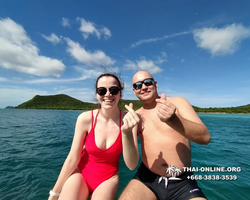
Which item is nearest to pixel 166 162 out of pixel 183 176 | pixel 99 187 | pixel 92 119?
pixel 183 176

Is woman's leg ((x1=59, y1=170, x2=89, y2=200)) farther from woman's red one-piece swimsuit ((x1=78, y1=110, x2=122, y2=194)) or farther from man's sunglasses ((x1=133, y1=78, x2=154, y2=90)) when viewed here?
man's sunglasses ((x1=133, y1=78, x2=154, y2=90))

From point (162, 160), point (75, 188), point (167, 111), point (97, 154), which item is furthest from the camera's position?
point (162, 160)

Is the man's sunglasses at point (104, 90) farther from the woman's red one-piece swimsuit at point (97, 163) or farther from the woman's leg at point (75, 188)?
the woman's leg at point (75, 188)

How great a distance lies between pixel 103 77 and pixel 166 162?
2059 millimetres

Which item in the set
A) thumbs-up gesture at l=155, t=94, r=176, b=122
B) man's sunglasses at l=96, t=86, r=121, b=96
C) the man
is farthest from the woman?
thumbs-up gesture at l=155, t=94, r=176, b=122

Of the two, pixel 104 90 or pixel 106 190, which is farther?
pixel 104 90

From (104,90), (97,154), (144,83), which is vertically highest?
(144,83)

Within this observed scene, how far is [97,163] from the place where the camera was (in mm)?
2406

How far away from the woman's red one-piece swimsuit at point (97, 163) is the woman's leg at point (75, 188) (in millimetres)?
107

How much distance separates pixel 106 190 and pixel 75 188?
51cm

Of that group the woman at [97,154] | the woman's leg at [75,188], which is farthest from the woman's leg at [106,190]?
the woman's leg at [75,188]

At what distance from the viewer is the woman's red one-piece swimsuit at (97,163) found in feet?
7.66

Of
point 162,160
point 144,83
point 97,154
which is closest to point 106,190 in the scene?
point 97,154

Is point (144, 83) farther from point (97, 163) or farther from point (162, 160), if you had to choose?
point (97, 163)
